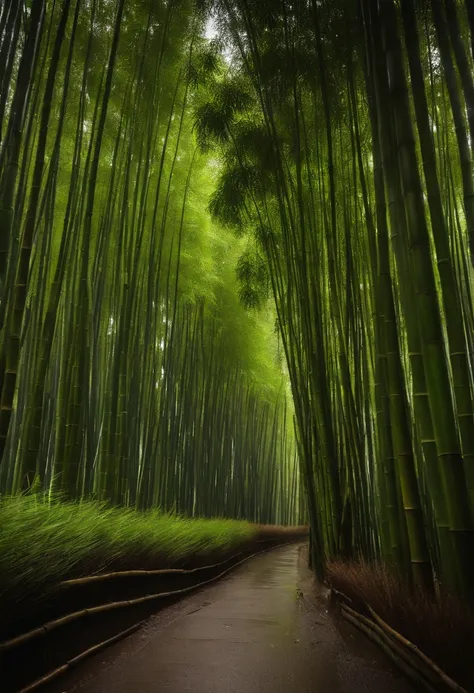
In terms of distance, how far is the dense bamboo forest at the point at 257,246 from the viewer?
4.86 feet

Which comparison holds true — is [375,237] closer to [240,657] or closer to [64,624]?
[240,657]

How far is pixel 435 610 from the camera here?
115 cm

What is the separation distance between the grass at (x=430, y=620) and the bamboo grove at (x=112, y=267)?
129 cm

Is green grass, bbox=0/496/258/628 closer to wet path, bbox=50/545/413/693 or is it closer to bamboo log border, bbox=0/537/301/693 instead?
bamboo log border, bbox=0/537/301/693

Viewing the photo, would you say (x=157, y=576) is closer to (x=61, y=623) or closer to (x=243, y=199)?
(x=61, y=623)

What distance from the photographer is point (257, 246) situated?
4102 millimetres

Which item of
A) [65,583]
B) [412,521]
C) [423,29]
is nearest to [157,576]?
[65,583]

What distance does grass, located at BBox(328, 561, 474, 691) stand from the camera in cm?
99

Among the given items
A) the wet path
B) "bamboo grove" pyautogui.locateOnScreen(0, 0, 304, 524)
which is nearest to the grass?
the wet path

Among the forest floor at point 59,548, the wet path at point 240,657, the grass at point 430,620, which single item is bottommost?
the wet path at point 240,657

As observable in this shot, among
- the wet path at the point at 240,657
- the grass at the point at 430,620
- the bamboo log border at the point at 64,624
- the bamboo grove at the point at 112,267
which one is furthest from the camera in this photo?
the bamboo grove at the point at 112,267

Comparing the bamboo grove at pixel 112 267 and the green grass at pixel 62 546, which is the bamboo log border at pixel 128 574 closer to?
the green grass at pixel 62 546

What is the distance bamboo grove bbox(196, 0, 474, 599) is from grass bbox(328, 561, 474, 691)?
0.09m

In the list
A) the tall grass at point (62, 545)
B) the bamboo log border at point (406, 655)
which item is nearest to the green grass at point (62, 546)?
the tall grass at point (62, 545)
